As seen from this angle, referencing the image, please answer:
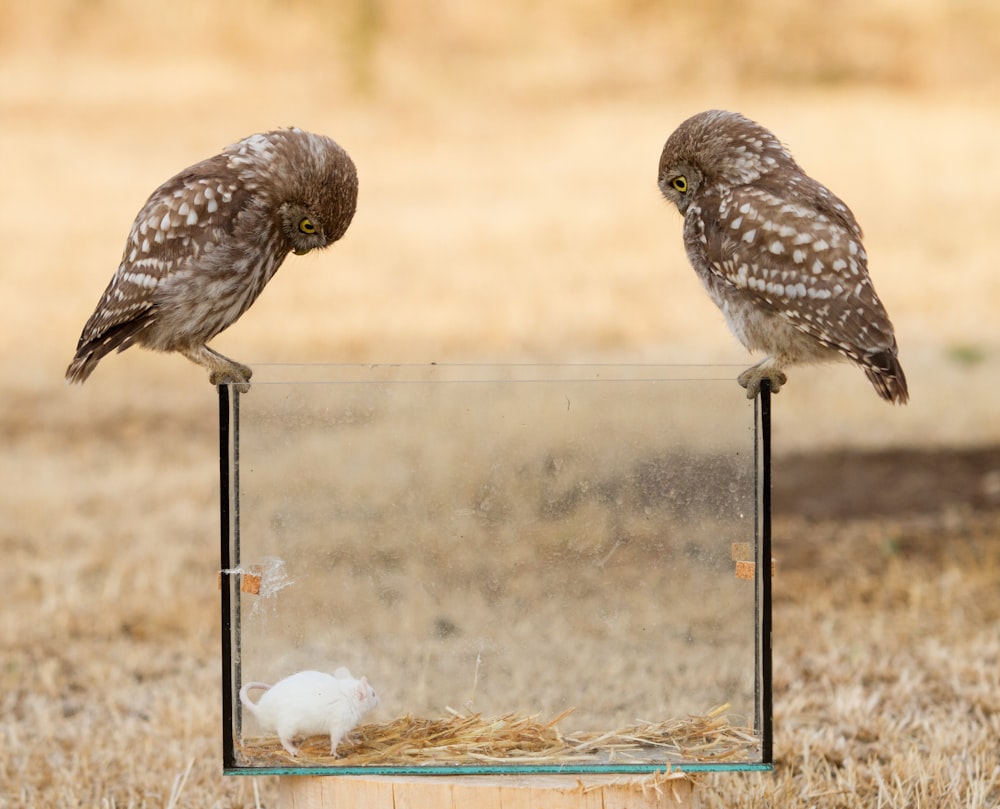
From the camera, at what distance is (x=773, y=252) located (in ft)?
12.4

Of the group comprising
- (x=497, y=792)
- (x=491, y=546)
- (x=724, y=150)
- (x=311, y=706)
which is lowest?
(x=497, y=792)

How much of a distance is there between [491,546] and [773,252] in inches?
47.0

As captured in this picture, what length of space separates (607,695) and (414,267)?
879cm

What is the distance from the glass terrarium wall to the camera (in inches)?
135

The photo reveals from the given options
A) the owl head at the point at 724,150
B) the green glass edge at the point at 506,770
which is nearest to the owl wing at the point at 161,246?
the owl head at the point at 724,150

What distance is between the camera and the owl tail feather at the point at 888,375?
3.65 meters

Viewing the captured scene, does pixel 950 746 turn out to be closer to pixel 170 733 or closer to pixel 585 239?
pixel 170 733

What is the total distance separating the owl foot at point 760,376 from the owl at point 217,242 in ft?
4.17

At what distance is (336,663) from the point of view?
11.6ft

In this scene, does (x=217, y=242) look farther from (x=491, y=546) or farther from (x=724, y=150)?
(x=724, y=150)

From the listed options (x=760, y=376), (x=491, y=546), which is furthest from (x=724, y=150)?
(x=491, y=546)

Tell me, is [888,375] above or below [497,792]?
above

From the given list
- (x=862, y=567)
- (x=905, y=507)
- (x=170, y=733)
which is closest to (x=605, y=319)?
(x=905, y=507)

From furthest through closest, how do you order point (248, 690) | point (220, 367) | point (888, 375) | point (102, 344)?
point (102, 344)
point (220, 367)
point (888, 375)
point (248, 690)
